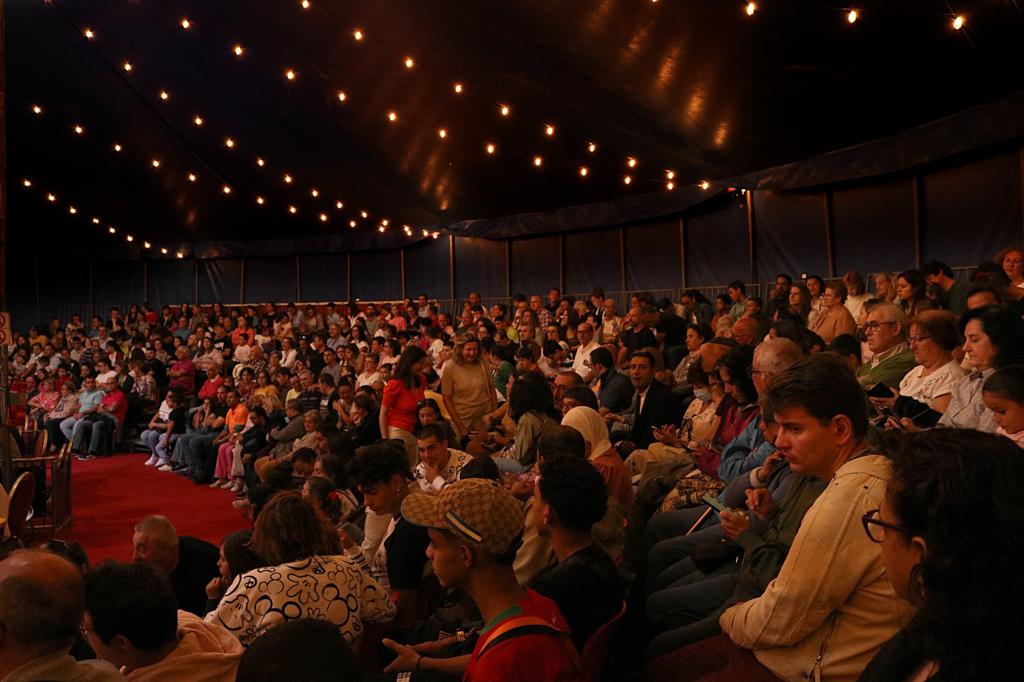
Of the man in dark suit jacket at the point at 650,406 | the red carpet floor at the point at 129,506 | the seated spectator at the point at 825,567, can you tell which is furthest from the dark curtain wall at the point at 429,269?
the seated spectator at the point at 825,567

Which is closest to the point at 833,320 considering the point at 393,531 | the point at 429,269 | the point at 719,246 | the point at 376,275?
the point at 393,531

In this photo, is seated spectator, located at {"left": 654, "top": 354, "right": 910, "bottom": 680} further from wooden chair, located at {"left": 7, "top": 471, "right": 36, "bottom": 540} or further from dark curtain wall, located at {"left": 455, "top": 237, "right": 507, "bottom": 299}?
dark curtain wall, located at {"left": 455, "top": 237, "right": 507, "bottom": 299}

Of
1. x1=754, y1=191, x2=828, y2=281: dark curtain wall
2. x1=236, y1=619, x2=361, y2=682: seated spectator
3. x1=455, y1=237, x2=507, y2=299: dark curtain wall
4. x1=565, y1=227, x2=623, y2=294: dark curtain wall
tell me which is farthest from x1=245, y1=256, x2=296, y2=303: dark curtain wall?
x1=236, y1=619, x2=361, y2=682: seated spectator

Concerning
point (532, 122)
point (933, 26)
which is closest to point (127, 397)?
point (532, 122)

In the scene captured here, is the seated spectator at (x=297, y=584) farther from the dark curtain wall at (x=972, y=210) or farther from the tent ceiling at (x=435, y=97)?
the dark curtain wall at (x=972, y=210)

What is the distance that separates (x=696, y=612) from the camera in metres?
3.07

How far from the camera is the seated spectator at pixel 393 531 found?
10.8ft

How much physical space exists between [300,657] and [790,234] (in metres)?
10.7

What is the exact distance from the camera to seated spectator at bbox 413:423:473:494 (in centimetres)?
456

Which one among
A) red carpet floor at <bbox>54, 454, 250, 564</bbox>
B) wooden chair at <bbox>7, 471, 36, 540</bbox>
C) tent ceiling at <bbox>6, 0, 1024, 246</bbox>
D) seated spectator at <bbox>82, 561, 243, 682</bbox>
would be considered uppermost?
tent ceiling at <bbox>6, 0, 1024, 246</bbox>

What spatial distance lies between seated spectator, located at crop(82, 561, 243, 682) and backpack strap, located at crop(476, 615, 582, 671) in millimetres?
779

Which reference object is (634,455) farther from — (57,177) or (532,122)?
(57,177)

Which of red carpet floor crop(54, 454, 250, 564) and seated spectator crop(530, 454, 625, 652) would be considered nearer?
seated spectator crop(530, 454, 625, 652)

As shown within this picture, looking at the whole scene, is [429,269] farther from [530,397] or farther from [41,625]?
[41,625]
